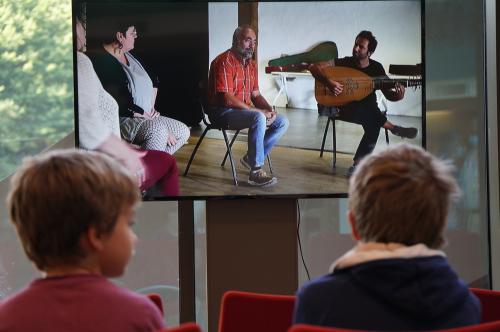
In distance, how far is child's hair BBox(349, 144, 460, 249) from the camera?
Answer: 203cm

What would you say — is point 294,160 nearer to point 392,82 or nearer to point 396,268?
point 392,82

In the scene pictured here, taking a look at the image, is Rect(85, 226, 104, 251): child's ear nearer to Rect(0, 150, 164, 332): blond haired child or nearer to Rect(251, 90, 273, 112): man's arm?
Rect(0, 150, 164, 332): blond haired child

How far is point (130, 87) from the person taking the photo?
439 cm

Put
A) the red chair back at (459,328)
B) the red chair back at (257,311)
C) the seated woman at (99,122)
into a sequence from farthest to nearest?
the seated woman at (99,122), the red chair back at (257,311), the red chair back at (459,328)

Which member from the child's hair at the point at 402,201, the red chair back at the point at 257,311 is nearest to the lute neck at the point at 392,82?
the red chair back at the point at 257,311

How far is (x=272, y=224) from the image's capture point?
4.64m

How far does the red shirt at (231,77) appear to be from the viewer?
14.6 feet

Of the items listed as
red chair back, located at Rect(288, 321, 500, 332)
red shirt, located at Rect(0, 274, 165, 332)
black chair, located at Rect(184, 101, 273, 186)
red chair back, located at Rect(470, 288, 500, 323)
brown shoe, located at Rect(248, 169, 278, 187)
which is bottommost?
red chair back, located at Rect(470, 288, 500, 323)

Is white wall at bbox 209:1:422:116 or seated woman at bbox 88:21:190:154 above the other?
white wall at bbox 209:1:422:116

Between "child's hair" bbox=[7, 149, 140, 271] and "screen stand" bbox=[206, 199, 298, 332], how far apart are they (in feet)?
8.62

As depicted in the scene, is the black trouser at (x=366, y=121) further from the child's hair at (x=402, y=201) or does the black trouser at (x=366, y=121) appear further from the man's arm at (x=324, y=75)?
the child's hair at (x=402, y=201)

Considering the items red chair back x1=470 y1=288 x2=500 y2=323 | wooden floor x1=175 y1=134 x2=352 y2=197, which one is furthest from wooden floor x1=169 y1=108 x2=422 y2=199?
red chair back x1=470 y1=288 x2=500 y2=323

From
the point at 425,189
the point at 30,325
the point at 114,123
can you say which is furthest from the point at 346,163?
the point at 30,325

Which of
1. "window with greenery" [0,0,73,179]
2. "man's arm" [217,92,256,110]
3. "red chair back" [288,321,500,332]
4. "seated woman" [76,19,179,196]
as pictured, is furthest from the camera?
"window with greenery" [0,0,73,179]
